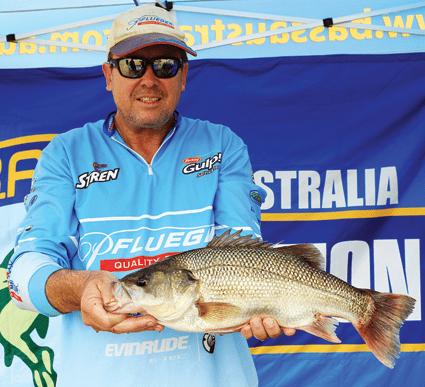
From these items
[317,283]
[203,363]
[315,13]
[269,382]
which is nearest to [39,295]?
[203,363]

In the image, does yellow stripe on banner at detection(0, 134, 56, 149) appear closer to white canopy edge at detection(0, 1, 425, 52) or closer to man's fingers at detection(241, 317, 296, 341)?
white canopy edge at detection(0, 1, 425, 52)

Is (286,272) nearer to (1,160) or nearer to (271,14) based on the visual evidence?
(271,14)

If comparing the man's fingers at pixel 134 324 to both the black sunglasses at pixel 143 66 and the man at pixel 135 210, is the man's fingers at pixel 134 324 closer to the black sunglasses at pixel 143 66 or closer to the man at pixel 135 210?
the man at pixel 135 210

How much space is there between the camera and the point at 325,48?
3.51m

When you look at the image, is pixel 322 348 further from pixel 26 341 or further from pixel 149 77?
pixel 149 77

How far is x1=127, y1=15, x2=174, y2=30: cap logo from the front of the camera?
1805 millimetres

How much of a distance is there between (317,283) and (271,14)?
2.39m

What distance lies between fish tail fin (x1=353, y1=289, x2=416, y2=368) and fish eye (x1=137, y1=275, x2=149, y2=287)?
81 centimetres

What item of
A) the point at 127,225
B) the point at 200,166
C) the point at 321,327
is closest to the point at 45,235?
the point at 127,225

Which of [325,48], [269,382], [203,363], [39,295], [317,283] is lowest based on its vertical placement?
[269,382]

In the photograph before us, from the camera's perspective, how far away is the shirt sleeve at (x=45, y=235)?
1475mm

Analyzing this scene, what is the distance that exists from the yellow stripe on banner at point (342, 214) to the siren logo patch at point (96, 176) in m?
1.90

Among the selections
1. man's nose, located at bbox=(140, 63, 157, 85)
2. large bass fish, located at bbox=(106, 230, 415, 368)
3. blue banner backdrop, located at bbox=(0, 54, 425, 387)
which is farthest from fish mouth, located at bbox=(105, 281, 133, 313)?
blue banner backdrop, located at bbox=(0, 54, 425, 387)

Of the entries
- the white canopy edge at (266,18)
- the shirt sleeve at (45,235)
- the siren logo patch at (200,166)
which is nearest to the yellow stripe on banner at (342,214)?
the white canopy edge at (266,18)
